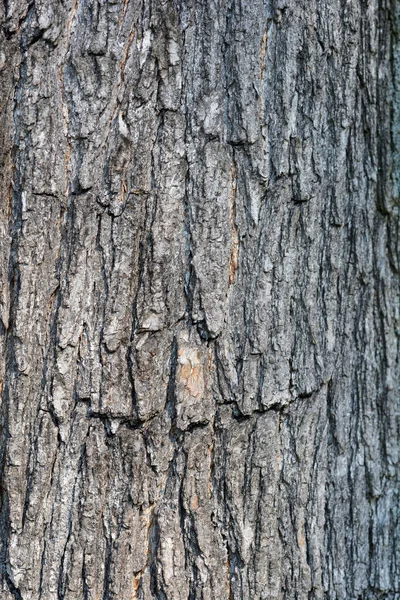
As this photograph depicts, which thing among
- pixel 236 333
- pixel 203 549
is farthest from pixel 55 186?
pixel 203 549

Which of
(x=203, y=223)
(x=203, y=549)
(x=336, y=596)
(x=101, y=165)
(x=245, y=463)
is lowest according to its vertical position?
(x=336, y=596)

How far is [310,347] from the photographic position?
5.66 feet

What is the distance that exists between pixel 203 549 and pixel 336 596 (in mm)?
470

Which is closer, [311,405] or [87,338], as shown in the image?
[87,338]

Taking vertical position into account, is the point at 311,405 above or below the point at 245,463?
above

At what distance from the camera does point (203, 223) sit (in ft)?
5.18

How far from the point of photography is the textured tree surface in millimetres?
1536

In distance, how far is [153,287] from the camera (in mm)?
1566

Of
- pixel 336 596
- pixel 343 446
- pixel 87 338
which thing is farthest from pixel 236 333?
pixel 336 596

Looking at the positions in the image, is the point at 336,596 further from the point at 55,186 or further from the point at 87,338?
the point at 55,186

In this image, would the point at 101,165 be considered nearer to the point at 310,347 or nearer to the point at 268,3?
the point at 268,3

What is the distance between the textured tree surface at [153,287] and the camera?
5.04ft

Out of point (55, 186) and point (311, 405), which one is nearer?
point (55, 186)

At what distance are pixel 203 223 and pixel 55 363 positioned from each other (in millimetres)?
495
